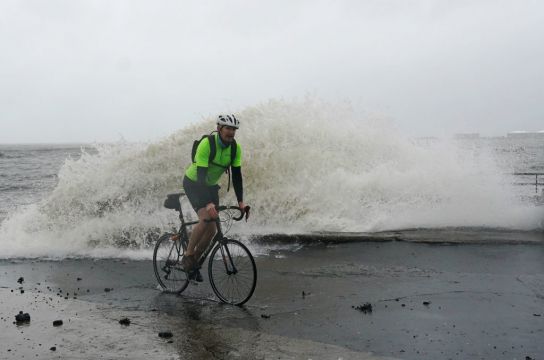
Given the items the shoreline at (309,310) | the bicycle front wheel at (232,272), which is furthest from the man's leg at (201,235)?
the shoreline at (309,310)

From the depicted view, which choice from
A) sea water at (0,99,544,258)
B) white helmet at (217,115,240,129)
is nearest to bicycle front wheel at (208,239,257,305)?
white helmet at (217,115,240,129)

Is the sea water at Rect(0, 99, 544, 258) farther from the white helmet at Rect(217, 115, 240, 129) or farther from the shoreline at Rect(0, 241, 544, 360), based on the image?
the white helmet at Rect(217, 115, 240, 129)

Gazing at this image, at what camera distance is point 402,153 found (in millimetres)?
14531

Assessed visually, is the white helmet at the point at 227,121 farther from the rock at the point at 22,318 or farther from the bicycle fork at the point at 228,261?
the rock at the point at 22,318

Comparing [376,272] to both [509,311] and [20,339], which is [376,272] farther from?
[20,339]

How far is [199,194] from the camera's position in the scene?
6.04 meters

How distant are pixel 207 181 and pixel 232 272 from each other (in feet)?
3.93

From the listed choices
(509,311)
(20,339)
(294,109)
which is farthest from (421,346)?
(294,109)

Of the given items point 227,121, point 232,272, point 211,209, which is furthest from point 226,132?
point 232,272

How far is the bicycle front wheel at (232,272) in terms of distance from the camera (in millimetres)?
6137

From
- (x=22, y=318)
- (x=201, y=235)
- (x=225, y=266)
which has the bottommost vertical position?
(x=22, y=318)

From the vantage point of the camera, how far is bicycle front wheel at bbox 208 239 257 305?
20.1 feet

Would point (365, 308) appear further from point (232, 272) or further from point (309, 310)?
point (232, 272)

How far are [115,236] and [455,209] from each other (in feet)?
27.0
